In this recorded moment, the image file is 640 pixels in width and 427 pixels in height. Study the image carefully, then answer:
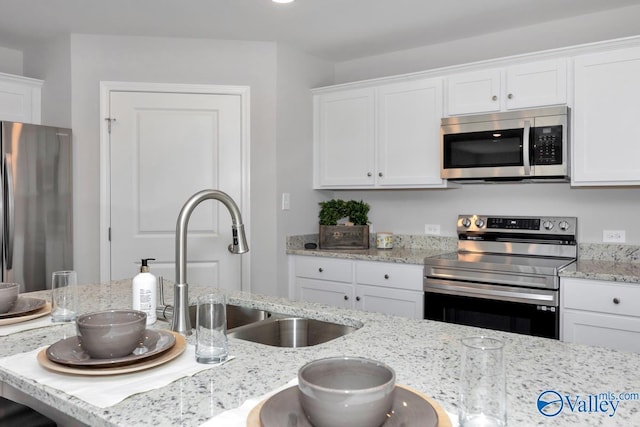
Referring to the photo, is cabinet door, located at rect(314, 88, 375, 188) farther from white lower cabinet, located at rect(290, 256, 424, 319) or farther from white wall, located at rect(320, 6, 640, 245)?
white lower cabinet, located at rect(290, 256, 424, 319)

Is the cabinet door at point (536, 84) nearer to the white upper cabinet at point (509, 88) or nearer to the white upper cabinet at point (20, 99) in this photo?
the white upper cabinet at point (509, 88)

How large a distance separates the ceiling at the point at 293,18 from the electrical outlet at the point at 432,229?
1341 mm

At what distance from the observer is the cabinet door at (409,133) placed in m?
3.33

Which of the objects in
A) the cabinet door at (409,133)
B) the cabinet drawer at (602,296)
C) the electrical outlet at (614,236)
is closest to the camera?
the cabinet drawer at (602,296)

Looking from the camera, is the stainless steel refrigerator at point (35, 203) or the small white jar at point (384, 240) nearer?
the stainless steel refrigerator at point (35, 203)

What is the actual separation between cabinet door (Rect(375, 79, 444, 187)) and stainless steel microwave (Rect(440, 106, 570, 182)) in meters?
0.12

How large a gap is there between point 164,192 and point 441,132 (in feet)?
6.43

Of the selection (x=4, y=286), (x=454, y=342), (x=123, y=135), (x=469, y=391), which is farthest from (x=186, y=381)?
(x=123, y=135)

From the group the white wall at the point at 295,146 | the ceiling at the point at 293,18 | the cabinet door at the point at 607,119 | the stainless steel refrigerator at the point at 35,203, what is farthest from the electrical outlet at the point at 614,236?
the stainless steel refrigerator at the point at 35,203

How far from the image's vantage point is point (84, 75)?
11.2 ft

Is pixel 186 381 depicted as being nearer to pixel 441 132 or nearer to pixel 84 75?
pixel 441 132

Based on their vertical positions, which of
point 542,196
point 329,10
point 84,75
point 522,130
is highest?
point 329,10

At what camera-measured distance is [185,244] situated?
4.24 feet

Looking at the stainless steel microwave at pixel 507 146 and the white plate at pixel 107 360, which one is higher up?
the stainless steel microwave at pixel 507 146
